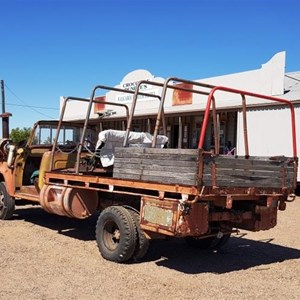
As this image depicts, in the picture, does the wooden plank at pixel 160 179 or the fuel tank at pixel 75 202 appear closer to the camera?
the wooden plank at pixel 160 179

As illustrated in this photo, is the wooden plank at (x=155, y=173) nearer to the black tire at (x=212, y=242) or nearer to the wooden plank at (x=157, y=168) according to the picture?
the wooden plank at (x=157, y=168)

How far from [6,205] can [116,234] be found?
3821 millimetres

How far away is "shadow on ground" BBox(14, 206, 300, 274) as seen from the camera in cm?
648

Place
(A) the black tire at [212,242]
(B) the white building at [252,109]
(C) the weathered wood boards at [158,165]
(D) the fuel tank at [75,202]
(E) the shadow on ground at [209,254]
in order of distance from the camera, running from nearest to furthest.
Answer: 1. (C) the weathered wood boards at [158,165]
2. (E) the shadow on ground at [209,254]
3. (A) the black tire at [212,242]
4. (D) the fuel tank at [75,202]
5. (B) the white building at [252,109]

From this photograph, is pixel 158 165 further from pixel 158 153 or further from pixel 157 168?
pixel 158 153

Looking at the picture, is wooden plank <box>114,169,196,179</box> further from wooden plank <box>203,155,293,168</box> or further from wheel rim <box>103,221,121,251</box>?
wheel rim <box>103,221,121,251</box>

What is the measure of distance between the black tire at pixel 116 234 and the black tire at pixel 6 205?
3452 mm

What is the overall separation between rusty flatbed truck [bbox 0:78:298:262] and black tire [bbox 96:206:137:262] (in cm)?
1

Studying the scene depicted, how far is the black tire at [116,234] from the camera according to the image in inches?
246

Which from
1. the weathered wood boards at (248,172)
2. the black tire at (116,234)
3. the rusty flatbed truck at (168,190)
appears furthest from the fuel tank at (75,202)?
the weathered wood boards at (248,172)

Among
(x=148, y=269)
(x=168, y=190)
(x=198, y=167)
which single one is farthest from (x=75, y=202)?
(x=198, y=167)

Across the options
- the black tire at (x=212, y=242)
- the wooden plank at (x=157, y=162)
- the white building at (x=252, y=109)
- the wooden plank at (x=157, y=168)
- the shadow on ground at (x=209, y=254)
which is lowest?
the shadow on ground at (x=209, y=254)

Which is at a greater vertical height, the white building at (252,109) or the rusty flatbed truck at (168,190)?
the white building at (252,109)

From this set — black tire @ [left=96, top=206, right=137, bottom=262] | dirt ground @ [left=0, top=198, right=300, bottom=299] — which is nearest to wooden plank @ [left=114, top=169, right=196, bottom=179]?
black tire @ [left=96, top=206, right=137, bottom=262]
